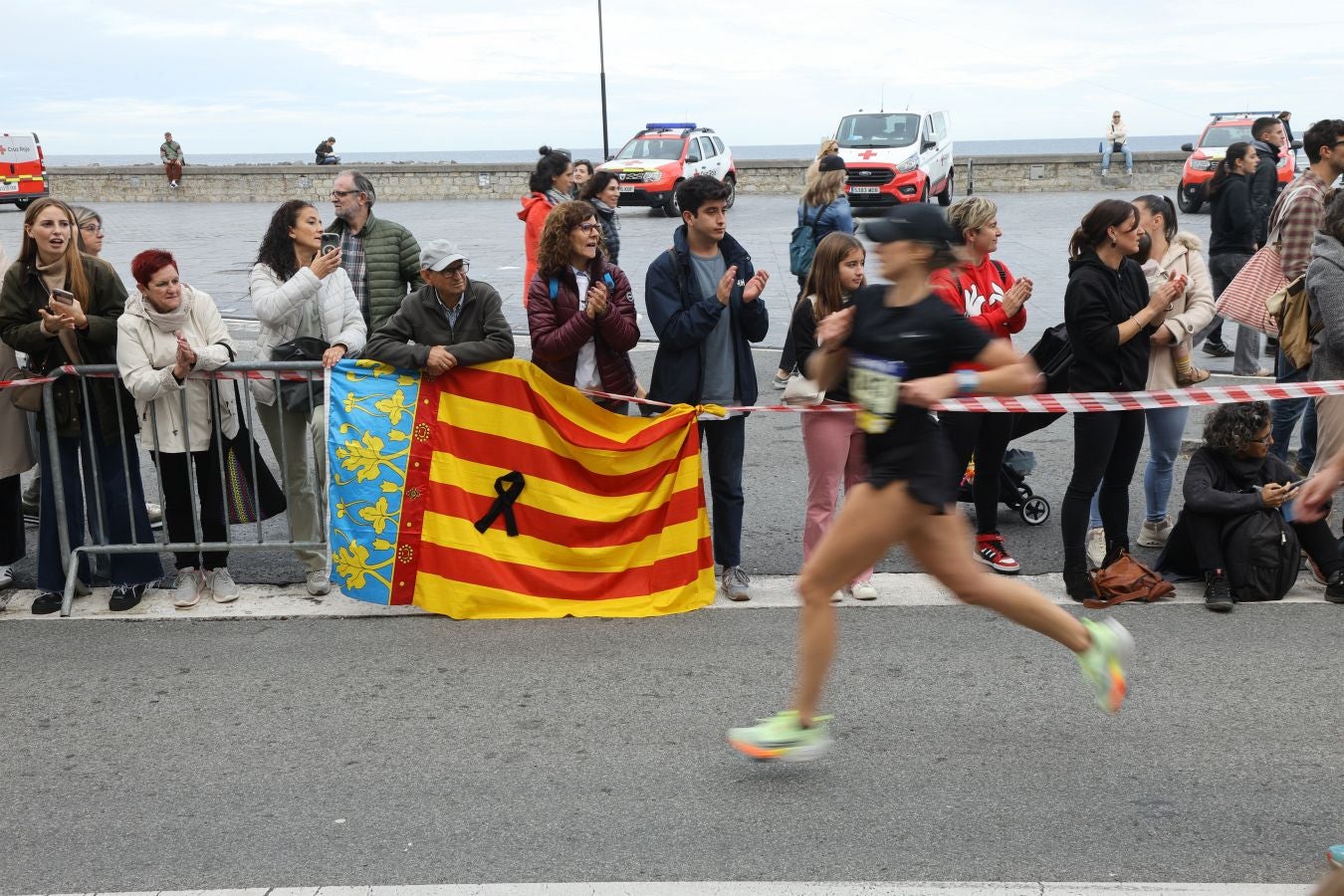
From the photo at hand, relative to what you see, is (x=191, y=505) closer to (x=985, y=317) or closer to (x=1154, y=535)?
(x=985, y=317)

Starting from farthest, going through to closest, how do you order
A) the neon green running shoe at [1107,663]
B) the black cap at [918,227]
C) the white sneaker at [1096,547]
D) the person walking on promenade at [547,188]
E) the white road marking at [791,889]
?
1. the person walking on promenade at [547,188]
2. the white sneaker at [1096,547]
3. the neon green running shoe at [1107,663]
4. the black cap at [918,227]
5. the white road marking at [791,889]

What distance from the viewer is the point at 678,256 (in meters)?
6.04

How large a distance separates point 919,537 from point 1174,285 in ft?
7.90

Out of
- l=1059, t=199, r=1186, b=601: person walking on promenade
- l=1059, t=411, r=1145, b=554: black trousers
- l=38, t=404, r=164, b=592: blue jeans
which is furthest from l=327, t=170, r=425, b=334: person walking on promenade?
l=1059, t=411, r=1145, b=554: black trousers

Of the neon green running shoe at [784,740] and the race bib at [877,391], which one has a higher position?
the race bib at [877,391]

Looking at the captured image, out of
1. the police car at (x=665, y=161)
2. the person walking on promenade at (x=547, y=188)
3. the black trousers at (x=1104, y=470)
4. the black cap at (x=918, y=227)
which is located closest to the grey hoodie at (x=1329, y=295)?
the black trousers at (x=1104, y=470)

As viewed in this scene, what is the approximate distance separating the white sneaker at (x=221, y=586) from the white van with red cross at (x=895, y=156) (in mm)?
21413

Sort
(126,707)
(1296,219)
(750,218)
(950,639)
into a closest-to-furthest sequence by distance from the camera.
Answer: (126,707), (950,639), (1296,219), (750,218)

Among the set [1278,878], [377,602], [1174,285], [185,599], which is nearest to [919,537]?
[1278,878]

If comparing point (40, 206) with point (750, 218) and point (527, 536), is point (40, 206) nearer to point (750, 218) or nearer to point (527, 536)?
point (527, 536)

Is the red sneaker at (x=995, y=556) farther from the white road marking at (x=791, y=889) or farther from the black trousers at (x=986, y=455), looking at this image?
the white road marking at (x=791, y=889)

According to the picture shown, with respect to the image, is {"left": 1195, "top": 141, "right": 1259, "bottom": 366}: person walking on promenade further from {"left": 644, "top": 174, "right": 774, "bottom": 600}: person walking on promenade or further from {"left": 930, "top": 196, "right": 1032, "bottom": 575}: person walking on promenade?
{"left": 644, "top": 174, "right": 774, "bottom": 600}: person walking on promenade

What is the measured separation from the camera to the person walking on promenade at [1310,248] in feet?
20.1

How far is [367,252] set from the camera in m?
6.97
